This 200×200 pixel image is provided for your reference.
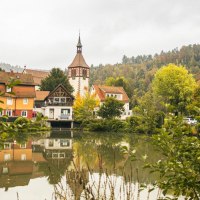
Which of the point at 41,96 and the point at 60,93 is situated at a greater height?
the point at 60,93

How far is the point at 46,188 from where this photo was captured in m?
14.2

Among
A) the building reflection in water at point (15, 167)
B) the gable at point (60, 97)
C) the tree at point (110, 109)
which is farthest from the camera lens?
the gable at point (60, 97)

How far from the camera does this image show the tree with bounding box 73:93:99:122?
55.8 m

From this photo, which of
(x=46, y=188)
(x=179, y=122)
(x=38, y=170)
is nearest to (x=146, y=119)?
(x=38, y=170)

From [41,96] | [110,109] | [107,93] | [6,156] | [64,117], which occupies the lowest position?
[6,156]

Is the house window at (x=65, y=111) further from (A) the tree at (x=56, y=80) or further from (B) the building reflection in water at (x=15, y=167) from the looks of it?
(B) the building reflection in water at (x=15, y=167)

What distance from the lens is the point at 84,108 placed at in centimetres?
5703

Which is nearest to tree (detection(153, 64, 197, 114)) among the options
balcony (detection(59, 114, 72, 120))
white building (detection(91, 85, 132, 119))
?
white building (detection(91, 85, 132, 119))

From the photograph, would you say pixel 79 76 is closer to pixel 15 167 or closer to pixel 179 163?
pixel 15 167

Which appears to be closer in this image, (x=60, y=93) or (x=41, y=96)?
(x=60, y=93)

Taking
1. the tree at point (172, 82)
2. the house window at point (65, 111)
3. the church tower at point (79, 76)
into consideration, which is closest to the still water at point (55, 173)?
the house window at point (65, 111)

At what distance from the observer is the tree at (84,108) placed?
55.8 m

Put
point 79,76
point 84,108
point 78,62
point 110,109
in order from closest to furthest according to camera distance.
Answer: point 110,109 < point 84,108 < point 79,76 < point 78,62

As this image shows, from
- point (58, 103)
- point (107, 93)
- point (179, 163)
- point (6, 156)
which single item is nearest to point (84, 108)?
point (58, 103)
